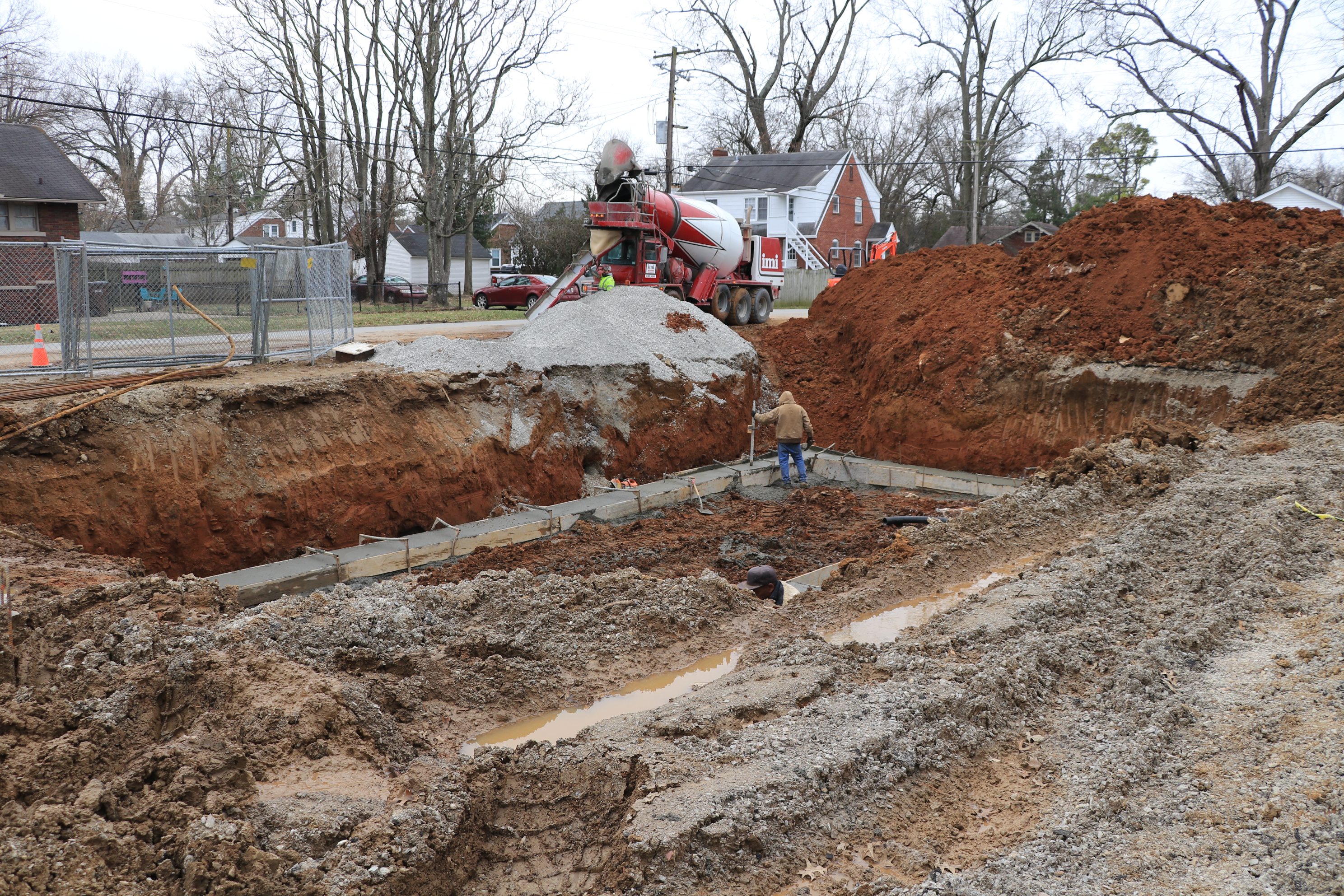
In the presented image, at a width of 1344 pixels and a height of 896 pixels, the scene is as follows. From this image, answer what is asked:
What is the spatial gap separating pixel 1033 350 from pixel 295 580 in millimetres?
12416

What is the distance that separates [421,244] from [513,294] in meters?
28.3

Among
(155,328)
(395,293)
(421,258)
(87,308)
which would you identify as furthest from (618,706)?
(421,258)

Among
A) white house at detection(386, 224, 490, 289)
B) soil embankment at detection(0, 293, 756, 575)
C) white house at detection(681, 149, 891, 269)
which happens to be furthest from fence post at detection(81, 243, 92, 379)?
white house at detection(386, 224, 490, 289)

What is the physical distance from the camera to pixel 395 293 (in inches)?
1339

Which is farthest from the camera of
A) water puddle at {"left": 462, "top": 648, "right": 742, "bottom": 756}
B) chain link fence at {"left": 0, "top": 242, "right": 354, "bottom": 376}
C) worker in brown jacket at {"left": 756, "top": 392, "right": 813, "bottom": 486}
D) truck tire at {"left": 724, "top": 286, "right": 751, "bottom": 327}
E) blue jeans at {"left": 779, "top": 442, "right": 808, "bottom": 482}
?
truck tire at {"left": 724, "top": 286, "right": 751, "bottom": 327}

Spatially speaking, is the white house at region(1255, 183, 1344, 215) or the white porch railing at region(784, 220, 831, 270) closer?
the white house at region(1255, 183, 1344, 215)

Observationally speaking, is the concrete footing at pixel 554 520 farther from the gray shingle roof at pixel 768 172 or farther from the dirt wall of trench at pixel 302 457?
the gray shingle roof at pixel 768 172

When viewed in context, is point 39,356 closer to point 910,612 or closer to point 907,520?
point 910,612

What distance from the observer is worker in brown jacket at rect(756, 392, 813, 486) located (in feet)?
47.2

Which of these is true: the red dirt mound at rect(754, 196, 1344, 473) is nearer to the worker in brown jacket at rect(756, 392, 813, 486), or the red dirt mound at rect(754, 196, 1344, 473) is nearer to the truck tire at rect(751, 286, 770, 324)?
the worker in brown jacket at rect(756, 392, 813, 486)

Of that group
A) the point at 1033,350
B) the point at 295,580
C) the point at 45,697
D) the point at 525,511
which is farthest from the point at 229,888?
the point at 1033,350

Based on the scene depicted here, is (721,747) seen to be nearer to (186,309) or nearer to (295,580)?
(295,580)

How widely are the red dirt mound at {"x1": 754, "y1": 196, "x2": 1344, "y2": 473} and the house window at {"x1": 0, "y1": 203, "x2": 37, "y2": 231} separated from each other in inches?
922

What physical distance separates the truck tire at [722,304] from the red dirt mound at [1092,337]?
332 centimetres
